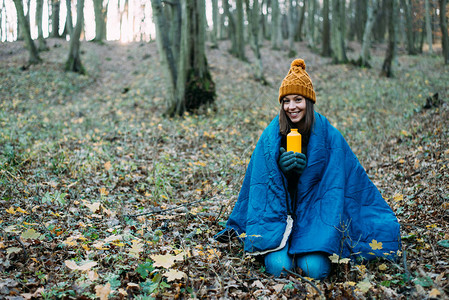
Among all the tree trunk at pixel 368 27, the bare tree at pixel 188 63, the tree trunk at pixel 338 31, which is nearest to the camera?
the bare tree at pixel 188 63

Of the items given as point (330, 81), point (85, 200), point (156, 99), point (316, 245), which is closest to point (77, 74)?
point (156, 99)

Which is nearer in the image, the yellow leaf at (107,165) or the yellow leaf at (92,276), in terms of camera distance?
the yellow leaf at (92,276)

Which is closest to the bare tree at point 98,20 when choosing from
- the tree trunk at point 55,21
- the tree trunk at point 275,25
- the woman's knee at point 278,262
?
the tree trunk at point 55,21

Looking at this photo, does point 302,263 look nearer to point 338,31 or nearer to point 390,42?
point 390,42

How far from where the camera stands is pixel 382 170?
5.32 metres

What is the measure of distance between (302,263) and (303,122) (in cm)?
129

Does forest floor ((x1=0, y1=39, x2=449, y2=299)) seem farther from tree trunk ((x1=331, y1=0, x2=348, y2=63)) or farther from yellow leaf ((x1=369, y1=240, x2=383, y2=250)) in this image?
tree trunk ((x1=331, y1=0, x2=348, y2=63))

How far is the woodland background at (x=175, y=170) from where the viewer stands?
8.24 ft

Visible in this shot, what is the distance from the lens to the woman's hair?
3025 mm

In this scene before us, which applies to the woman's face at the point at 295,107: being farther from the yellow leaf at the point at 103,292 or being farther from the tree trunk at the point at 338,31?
the tree trunk at the point at 338,31

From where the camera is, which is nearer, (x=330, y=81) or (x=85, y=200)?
(x=85, y=200)

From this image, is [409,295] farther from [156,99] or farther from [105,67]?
[105,67]

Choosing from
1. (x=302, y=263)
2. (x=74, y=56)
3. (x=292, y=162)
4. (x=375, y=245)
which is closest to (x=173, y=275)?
(x=302, y=263)

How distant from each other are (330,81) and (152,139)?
9.51m
